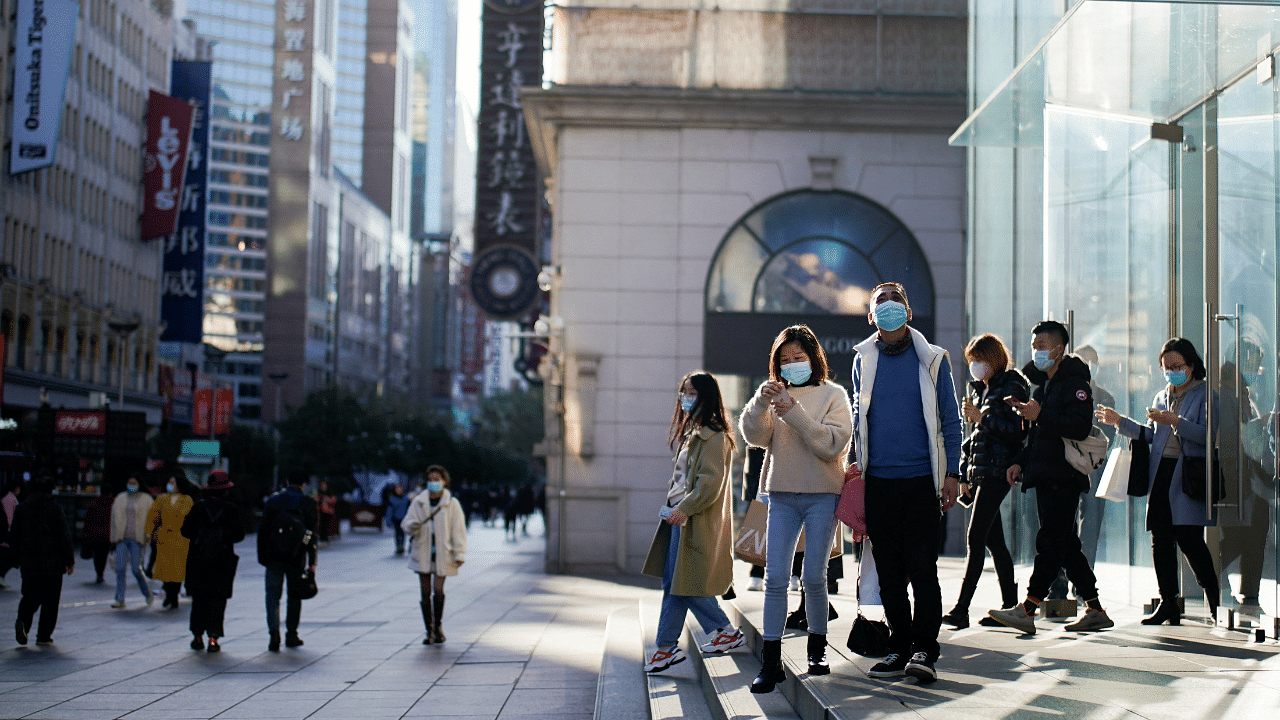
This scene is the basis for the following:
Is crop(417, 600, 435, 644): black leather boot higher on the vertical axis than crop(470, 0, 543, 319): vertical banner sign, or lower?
lower

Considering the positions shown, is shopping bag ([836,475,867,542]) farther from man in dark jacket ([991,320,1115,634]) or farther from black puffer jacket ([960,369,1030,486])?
black puffer jacket ([960,369,1030,486])

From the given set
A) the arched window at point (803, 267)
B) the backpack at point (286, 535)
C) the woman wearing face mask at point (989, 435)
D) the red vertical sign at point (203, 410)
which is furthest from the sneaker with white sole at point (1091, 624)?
the red vertical sign at point (203, 410)

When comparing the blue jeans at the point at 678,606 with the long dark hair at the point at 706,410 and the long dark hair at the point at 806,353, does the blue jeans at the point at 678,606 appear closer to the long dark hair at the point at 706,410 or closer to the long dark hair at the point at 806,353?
the long dark hair at the point at 706,410

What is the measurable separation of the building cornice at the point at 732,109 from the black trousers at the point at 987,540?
52.1 feet

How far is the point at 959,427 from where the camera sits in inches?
242

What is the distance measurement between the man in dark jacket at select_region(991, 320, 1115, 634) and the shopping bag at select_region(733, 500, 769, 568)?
151 centimetres

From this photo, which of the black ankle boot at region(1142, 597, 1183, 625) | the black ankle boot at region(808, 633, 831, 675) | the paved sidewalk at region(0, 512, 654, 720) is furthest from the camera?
the paved sidewalk at region(0, 512, 654, 720)

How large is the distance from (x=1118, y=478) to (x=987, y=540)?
920 millimetres

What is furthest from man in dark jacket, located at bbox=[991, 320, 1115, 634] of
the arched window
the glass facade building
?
the arched window

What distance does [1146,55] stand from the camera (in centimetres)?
969

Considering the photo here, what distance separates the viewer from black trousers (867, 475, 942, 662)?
608 centimetres

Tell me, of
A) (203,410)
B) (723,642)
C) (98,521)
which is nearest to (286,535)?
(723,642)

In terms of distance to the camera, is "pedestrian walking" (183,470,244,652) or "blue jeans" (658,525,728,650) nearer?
"blue jeans" (658,525,728,650)

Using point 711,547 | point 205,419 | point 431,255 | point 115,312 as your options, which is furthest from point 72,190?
point 431,255
